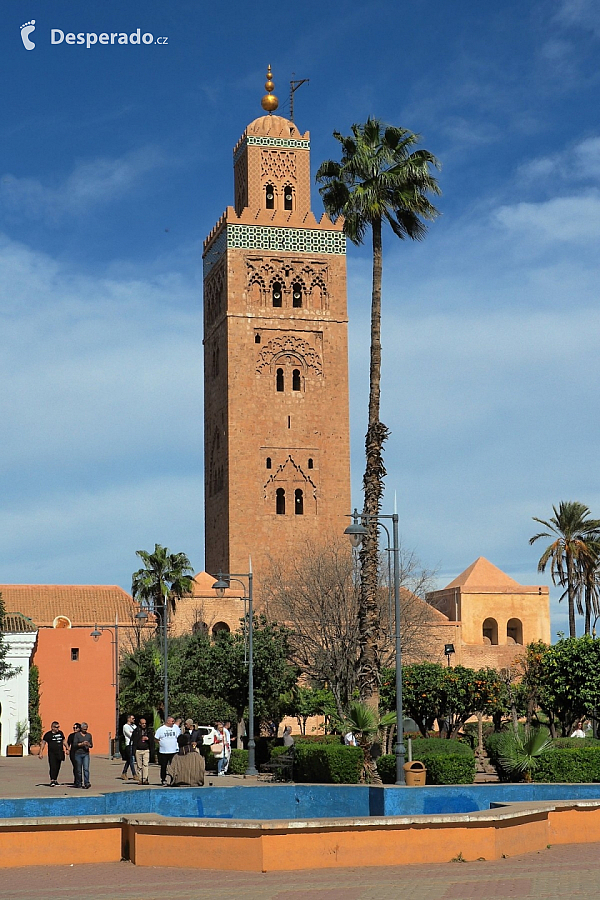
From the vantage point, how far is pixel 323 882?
39.8 ft

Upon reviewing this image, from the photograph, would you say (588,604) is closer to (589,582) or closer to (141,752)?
(589,582)

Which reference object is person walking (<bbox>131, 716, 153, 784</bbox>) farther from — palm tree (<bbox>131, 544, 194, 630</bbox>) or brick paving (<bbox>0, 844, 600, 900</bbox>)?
palm tree (<bbox>131, 544, 194, 630</bbox>)

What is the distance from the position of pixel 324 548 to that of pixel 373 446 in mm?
30612

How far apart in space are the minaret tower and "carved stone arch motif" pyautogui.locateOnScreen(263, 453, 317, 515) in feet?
0.17

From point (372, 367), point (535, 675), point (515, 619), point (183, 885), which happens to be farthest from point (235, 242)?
point (183, 885)

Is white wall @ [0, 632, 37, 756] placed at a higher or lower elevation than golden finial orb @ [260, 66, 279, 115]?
A: lower

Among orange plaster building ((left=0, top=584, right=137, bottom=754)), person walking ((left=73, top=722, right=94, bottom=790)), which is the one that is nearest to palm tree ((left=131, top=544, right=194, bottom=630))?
orange plaster building ((left=0, top=584, right=137, bottom=754))

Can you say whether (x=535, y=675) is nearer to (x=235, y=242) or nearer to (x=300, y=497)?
(x=300, y=497)

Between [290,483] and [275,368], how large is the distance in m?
6.13

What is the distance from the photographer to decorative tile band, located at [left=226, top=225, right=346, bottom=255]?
6400 cm

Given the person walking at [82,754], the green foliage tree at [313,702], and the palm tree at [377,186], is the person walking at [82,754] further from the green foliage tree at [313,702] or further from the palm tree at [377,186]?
the green foliage tree at [313,702]

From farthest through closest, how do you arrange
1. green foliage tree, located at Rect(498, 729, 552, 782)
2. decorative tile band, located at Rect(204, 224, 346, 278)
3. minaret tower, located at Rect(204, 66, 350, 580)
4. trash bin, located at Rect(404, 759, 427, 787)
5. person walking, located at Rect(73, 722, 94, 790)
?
decorative tile band, located at Rect(204, 224, 346, 278) → minaret tower, located at Rect(204, 66, 350, 580) → person walking, located at Rect(73, 722, 94, 790) → green foliage tree, located at Rect(498, 729, 552, 782) → trash bin, located at Rect(404, 759, 427, 787)

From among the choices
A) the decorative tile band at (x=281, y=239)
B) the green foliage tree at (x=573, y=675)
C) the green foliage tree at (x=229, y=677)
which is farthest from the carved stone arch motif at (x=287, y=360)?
the green foliage tree at (x=573, y=675)

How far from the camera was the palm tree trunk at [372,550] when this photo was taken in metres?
25.6
